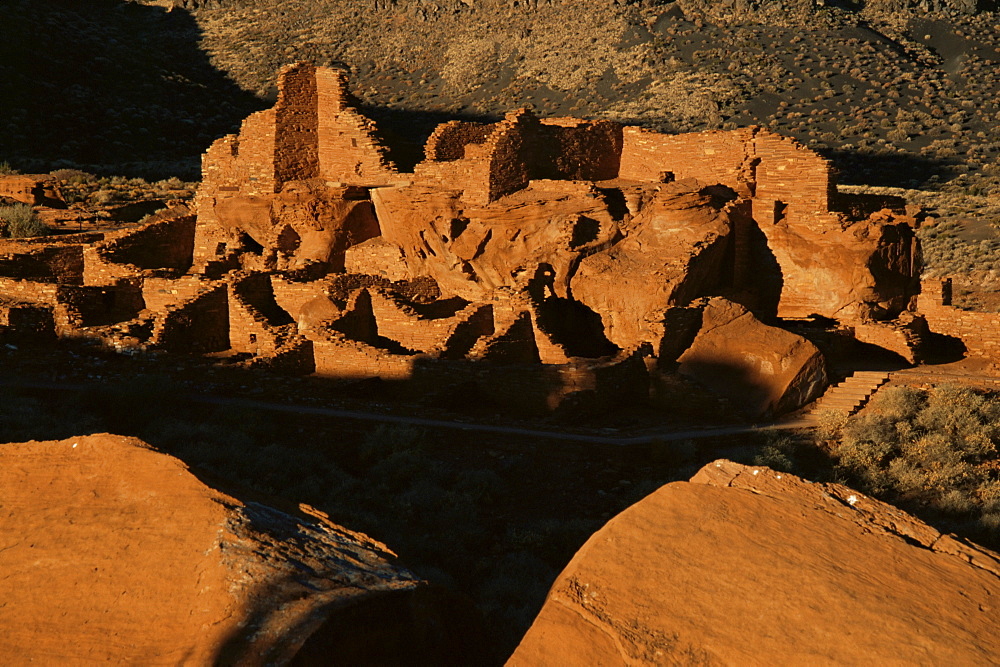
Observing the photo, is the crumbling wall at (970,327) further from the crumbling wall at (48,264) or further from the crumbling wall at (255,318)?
the crumbling wall at (48,264)

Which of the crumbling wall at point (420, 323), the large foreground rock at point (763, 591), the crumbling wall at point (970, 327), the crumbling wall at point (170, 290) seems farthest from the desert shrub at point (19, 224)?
the large foreground rock at point (763, 591)

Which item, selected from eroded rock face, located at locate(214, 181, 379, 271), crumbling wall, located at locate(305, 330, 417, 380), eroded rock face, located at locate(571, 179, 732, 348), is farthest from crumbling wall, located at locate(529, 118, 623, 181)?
crumbling wall, located at locate(305, 330, 417, 380)

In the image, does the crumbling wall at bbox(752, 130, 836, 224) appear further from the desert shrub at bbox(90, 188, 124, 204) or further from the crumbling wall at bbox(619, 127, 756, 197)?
the desert shrub at bbox(90, 188, 124, 204)

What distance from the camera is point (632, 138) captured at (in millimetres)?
19516

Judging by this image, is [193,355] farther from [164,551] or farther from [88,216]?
[88,216]

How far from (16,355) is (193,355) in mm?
2605

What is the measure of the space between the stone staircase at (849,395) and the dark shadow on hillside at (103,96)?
30366 mm

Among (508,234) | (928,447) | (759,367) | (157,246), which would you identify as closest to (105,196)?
(157,246)

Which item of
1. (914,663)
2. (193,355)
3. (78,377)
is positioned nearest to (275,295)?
(193,355)

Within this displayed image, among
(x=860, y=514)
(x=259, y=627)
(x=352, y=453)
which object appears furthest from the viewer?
(x=352, y=453)

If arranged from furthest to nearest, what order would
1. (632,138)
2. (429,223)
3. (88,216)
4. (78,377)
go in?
(88,216) < (632,138) < (429,223) < (78,377)

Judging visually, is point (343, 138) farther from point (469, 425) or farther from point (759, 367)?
point (759, 367)

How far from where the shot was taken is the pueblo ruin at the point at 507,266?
14688mm

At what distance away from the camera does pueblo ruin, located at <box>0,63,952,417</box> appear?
14688 millimetres
